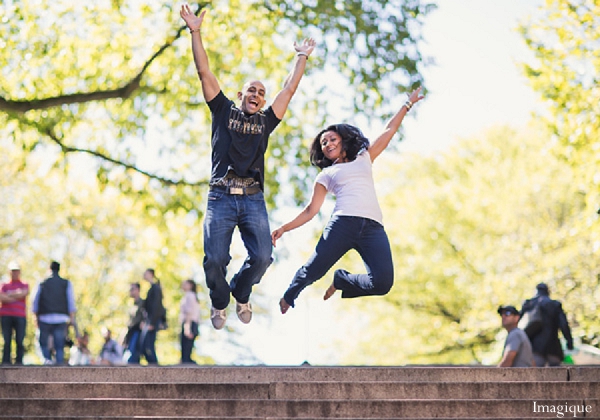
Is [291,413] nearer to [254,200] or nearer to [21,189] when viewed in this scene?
[254,200]

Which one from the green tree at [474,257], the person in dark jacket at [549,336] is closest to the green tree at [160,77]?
the person in dark jacket at [549,336]

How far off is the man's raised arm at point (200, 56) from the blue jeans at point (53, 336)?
323 inches

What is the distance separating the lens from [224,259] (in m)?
8.45

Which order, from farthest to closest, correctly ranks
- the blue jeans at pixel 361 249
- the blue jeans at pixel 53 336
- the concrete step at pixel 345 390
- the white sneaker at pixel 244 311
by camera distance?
the blue jeans at pixel 53 336 < the white sneaker at pixel 244 311 < the blue jeans at pixel 361 249 < the concrete step at pixel 345 390

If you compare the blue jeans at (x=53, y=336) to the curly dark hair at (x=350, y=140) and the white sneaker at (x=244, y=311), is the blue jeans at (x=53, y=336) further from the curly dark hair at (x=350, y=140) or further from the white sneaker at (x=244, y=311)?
the curly dark hair at (x=350, y=140)

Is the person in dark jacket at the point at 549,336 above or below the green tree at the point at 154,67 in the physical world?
below

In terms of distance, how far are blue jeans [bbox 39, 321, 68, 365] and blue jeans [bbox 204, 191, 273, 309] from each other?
7540 millimetres

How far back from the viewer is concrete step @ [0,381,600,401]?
729 centimetres

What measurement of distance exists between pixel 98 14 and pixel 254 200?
37.0 ft

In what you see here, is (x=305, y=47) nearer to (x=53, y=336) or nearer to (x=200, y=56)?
(x=200, y=56)

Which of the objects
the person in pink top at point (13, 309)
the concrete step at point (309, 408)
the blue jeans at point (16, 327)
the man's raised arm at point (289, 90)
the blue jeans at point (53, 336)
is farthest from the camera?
the blue jeans at point (16, 327)

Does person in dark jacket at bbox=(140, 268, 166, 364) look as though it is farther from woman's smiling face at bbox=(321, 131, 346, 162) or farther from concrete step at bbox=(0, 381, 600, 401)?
concrete step at bbox=(0, 381, 600, 401)

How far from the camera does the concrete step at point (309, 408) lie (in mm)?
6754

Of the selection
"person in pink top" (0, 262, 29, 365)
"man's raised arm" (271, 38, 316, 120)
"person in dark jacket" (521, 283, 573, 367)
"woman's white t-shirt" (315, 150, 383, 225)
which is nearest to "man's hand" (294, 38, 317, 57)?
"man's raised arm" (271, 38, 316, 120)
